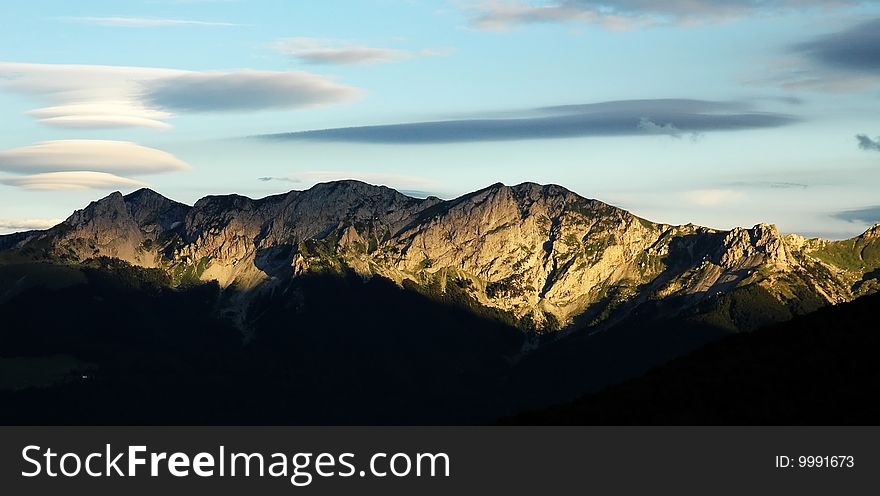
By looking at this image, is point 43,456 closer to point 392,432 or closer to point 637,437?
point 392,432

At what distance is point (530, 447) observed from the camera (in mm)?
173250

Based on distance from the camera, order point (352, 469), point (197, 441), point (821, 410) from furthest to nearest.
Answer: point (821, 410) → point (197, 441) → point (352, 469)

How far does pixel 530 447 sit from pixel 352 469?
21828mm

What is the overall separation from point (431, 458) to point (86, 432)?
1491 inches

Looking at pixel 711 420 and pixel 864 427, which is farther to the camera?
pixel 711 420

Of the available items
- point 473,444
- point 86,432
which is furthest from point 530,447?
point 86,432

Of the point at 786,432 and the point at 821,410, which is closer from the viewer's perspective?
the point at 786,432

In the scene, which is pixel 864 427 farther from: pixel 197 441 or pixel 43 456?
pixel 43 456

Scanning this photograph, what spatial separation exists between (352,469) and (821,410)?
63.9 meters

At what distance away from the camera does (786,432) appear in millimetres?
172500

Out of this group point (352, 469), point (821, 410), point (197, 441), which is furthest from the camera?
point (821, 410)

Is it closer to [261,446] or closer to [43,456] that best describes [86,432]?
[43,456]

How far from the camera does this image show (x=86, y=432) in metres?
175

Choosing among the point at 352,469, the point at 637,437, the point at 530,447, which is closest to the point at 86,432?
the point at 352,469
